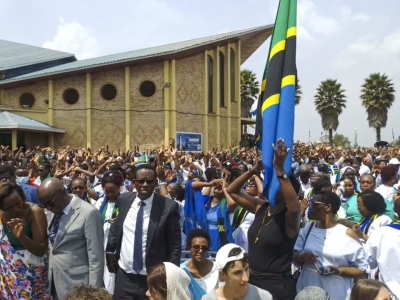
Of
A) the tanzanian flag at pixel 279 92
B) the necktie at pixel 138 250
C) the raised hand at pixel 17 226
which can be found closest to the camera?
the raised hand at pixel 17 226

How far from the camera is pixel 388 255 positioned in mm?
3916

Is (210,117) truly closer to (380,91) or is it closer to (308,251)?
(380,91)

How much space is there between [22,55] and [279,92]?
1458 inches

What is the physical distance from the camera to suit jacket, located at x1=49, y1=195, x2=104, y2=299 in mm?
4059

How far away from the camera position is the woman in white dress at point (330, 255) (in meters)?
3.92

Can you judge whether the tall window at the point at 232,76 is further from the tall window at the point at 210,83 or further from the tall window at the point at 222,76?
the tall window at the point at 210,83

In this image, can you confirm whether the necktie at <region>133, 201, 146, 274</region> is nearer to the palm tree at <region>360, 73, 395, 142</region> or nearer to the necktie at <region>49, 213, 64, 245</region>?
the necktie at <region>49, 213, 64, 245</region>

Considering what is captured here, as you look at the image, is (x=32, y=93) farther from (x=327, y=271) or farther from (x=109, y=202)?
(x=327, y=271)

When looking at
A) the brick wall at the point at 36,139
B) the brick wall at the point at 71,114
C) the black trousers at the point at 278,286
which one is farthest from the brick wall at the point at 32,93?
the black trousers at the point at 278,286

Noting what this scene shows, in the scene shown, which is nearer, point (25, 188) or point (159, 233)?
point (159, 233)

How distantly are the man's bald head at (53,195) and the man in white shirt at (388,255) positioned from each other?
2680mm

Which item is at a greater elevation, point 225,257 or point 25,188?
point 25,188

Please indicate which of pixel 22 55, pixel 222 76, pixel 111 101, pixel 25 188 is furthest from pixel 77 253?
pixel 22 55

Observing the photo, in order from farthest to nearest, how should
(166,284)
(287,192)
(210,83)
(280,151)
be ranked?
(210,83) < (287,192) < (280,151) < (166,284)
